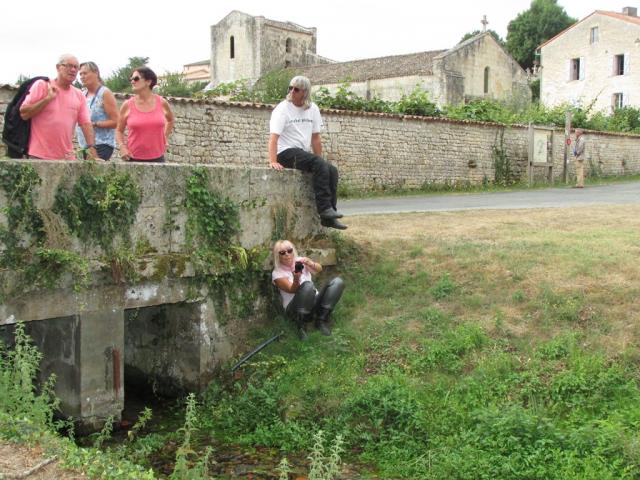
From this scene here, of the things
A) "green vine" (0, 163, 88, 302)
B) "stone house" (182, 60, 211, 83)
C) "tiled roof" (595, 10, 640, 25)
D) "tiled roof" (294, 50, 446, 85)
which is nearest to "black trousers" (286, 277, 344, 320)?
"green vine" (0, 163, 88, 302)

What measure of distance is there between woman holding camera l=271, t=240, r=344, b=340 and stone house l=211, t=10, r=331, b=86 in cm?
3707

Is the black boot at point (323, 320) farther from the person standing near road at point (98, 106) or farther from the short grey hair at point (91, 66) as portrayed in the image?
the short grey hair at point (91, 66)

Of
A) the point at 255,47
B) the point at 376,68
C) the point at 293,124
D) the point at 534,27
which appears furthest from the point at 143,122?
the point at 534,27

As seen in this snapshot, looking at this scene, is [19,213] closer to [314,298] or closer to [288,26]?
[314,298]

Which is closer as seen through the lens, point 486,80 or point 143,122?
point 143,122

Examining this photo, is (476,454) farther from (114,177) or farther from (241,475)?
(114,177)

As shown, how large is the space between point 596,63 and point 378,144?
27324 millimetres

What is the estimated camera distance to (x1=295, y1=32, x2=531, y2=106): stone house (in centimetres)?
3494

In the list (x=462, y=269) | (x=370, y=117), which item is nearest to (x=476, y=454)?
(x=462, y=269)

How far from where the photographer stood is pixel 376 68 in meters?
36.9

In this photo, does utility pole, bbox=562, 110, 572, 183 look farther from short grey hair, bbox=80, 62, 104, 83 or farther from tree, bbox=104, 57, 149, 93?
tree, bbox=104, 57, 149, 93

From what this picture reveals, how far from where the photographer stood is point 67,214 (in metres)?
6.62

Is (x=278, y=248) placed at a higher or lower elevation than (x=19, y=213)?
lower

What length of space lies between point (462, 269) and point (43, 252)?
445 centimetres
